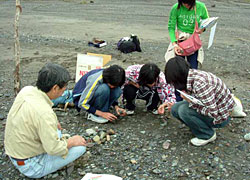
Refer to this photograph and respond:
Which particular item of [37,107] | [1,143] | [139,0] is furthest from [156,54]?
[139,0]

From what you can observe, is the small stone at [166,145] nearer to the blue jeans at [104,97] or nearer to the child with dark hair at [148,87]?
the child with dark hair at [148,87]

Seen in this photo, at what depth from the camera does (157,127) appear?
11.9 feet

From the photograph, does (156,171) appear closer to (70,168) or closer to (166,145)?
(166,145)

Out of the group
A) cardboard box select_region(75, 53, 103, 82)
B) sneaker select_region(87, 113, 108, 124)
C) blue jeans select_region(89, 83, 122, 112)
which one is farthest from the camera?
cardboard box select_region(75, 53, 103, 82)

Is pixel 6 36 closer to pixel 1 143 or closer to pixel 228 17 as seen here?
pixel 1 143

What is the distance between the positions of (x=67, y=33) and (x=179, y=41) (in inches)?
250

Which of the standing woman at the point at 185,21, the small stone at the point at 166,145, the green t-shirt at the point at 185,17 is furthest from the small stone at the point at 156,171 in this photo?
the green t-shirt at the point at 185,17

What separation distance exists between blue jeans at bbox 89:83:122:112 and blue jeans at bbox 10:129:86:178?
3.28 feet

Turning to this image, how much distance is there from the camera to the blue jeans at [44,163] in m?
2.50

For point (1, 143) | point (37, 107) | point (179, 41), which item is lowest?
point (1, 143)

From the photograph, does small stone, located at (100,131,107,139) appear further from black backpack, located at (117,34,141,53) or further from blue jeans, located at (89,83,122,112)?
black backpack, located at (117,34,141,53)

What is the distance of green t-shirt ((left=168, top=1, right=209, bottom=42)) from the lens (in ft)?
13.4

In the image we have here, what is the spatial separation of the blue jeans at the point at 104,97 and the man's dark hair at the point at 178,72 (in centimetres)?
101

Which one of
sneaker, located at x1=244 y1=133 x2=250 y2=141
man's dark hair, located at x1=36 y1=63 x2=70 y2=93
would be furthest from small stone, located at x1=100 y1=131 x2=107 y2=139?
sneaker, located at x1=244 y1=133 x2=250 y2=141
